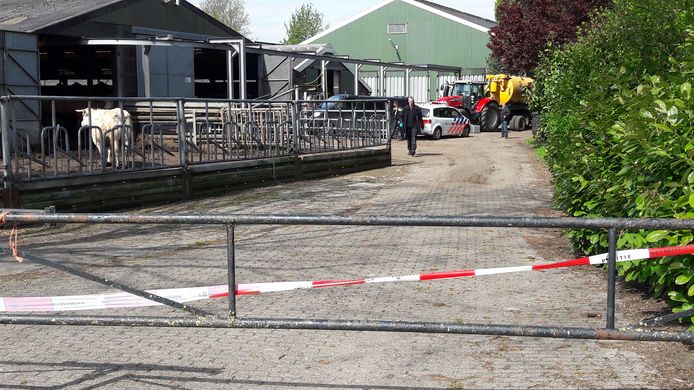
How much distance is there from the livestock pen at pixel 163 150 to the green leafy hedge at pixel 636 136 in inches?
255

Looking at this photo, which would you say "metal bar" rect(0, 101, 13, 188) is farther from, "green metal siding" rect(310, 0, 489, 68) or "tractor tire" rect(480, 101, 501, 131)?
"green metal siding" rect(310, 0, 489, 68)

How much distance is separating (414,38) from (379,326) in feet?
184

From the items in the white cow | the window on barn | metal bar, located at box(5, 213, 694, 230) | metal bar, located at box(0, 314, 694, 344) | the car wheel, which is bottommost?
the car wheel

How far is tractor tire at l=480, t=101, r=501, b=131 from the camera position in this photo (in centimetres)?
4308

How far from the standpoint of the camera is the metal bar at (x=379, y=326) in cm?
434

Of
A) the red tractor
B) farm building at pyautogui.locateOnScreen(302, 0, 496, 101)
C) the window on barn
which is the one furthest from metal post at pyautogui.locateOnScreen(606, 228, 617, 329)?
the window on barn

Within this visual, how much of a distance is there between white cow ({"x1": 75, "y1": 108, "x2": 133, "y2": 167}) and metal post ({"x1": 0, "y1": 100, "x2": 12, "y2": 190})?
1.52m

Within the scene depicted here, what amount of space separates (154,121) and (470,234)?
20.8 feet

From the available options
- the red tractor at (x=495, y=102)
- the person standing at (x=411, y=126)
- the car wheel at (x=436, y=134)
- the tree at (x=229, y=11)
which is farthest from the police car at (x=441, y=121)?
the tree at (x=229, y=11)

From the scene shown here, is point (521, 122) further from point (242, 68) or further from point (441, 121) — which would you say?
point (242, 68)

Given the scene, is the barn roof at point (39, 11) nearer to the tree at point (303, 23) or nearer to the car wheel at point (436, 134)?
the car wheel at point (436, 134)

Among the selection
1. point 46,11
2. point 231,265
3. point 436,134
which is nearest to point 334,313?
point 231,265

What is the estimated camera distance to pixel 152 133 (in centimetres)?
1430

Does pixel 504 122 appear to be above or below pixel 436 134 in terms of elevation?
above
